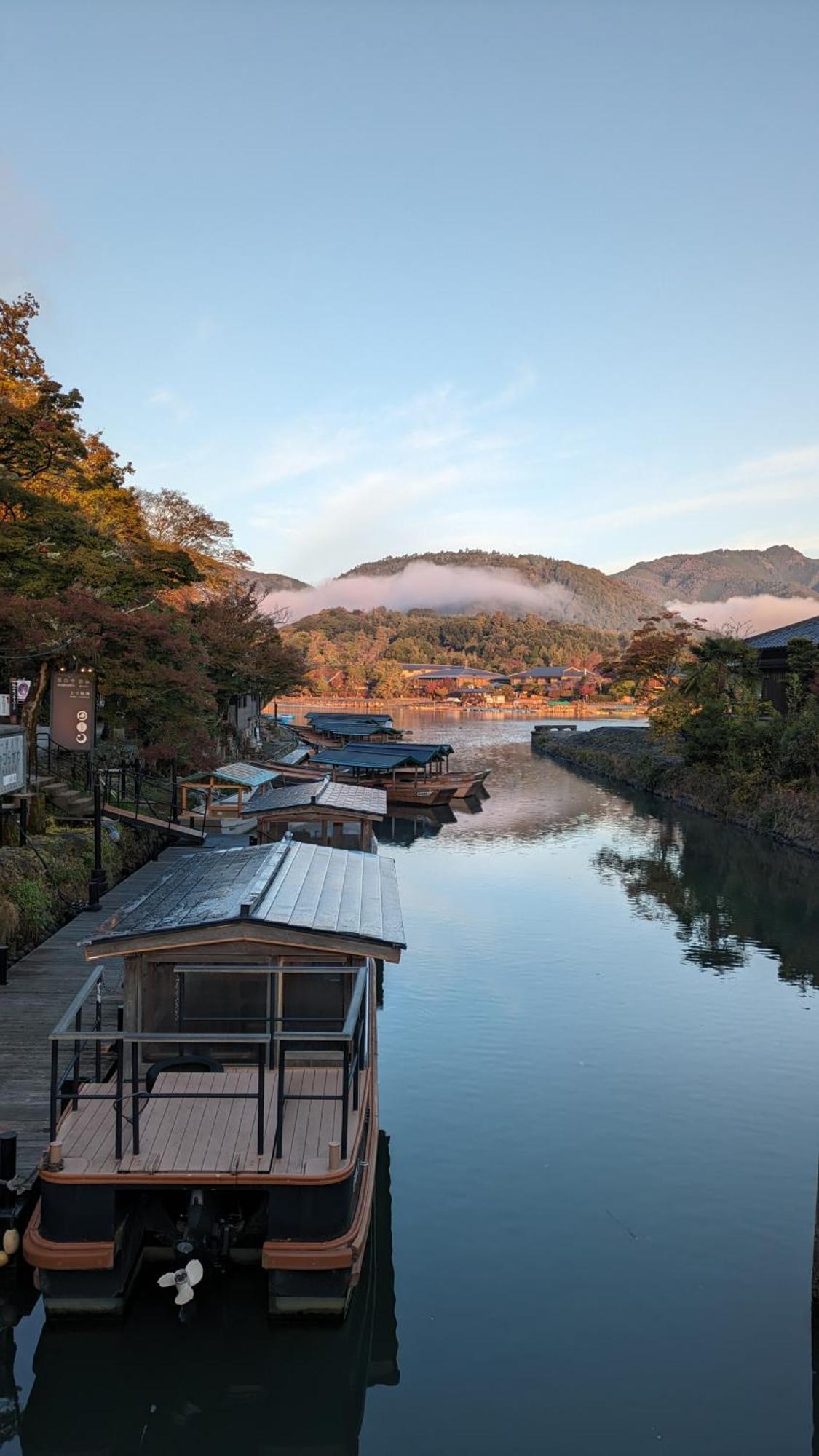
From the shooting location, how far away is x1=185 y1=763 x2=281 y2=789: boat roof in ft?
134

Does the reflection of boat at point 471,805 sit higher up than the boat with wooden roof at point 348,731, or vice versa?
the boat with wooden roof at point 348,731

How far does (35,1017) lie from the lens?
16.7m

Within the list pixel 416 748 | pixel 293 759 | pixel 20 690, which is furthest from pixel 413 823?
pixel 20 690

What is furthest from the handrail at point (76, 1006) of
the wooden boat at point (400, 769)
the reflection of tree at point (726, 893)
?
the wooden boat at point (400, 769)

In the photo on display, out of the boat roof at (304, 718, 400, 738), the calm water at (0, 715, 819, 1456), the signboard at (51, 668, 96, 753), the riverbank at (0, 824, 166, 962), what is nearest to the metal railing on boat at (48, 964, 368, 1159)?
the calm water at (0, 715, 819, 1456)

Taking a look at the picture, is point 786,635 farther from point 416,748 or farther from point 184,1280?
point 184,1280

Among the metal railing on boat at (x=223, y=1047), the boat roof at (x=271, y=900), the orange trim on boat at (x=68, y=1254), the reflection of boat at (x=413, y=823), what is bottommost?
the reflection of boat at (x=413, y=823)

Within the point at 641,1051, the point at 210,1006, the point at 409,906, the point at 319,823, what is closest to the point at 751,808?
the point at 409,906

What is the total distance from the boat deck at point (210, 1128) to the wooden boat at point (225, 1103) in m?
0.02

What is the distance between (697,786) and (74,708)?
134ft

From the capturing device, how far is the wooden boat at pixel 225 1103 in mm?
10555

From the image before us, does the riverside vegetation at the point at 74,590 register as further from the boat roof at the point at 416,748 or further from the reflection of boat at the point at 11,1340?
the boat roof at the point at 416,748

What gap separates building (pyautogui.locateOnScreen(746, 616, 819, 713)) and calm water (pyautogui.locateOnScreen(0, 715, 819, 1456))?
113 ft

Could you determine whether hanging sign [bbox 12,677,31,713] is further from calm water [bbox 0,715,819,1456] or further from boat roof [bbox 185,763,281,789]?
boat roof [bbox 185,763,281,789]
